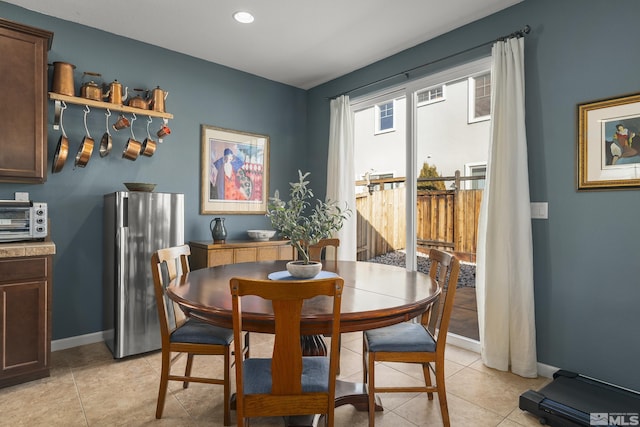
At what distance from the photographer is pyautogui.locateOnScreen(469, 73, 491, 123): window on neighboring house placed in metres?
3.09

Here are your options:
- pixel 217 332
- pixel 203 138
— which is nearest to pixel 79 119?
pixel 203 138

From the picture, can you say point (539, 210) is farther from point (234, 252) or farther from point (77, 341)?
point (77, 341)

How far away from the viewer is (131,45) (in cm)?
337

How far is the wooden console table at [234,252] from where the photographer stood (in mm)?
3404

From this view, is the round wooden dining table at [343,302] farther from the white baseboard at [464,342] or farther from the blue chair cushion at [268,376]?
the white baseboard at [464,342]

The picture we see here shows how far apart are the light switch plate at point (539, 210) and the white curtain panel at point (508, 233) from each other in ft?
0.30

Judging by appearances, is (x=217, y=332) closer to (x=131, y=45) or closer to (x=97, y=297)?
(x=97, y=297)

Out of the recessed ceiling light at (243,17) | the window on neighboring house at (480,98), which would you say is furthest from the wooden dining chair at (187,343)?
the window on neighboring house at (480,98)

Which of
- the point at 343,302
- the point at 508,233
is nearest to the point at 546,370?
the point at 508,233

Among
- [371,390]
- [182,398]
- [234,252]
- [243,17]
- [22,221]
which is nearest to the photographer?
[371,390]

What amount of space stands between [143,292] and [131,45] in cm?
228

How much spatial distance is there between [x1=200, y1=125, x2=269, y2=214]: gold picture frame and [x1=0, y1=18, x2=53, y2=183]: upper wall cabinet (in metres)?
1.41

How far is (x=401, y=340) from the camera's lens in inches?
75.9

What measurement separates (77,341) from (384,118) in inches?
143
